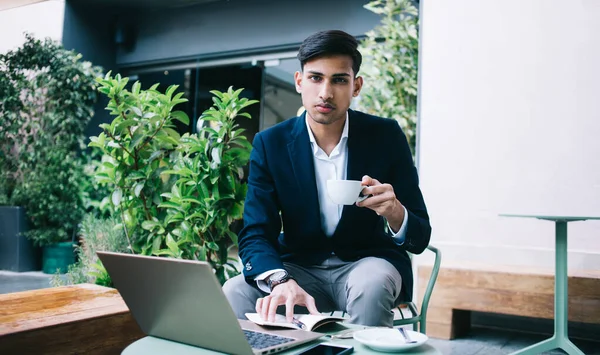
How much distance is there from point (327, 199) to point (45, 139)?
3.00 m

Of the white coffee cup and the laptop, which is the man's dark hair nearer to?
the white coffee cup

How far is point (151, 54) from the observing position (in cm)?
525

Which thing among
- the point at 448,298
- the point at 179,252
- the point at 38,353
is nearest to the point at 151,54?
the point at 179,252

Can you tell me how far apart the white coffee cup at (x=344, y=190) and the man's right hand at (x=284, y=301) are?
0.29 meters

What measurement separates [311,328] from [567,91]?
10.1ft

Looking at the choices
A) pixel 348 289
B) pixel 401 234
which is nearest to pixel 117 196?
pixel 348 289

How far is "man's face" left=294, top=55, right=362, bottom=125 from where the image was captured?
1618 mm

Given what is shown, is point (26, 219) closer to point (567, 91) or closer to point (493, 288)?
point (493, 288)

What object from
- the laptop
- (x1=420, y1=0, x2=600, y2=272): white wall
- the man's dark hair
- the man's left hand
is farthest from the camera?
(x1=420, y1=0, x2=600, y2=272): white wall

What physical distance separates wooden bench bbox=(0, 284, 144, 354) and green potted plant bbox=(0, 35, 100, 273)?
188cm

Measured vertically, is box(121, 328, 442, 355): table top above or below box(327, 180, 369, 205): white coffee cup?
below

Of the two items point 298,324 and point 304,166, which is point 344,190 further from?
point 304,166

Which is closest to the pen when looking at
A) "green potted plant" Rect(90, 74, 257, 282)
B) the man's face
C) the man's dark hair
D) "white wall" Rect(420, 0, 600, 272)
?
the man's face

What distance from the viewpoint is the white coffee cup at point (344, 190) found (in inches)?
46.4
